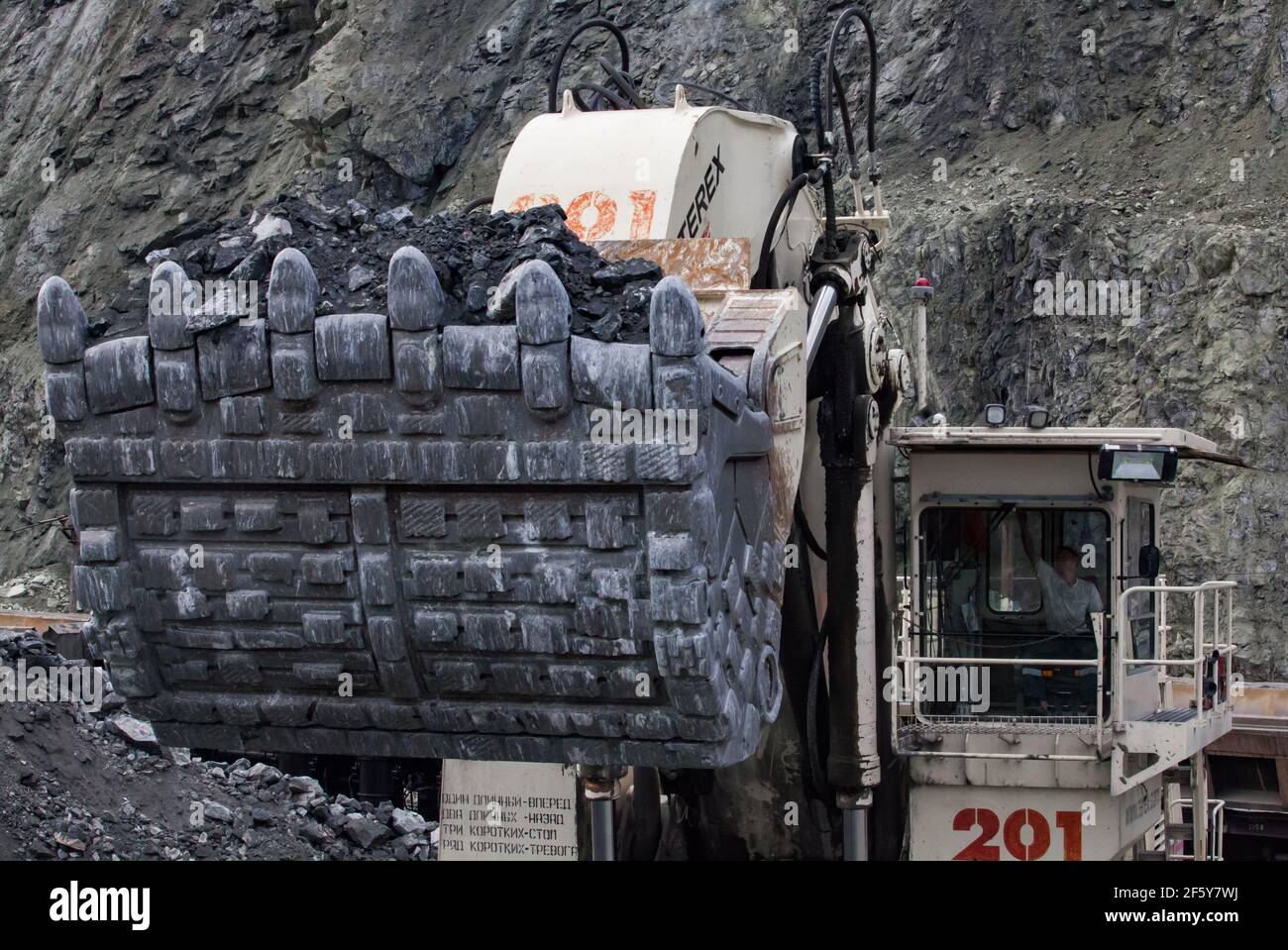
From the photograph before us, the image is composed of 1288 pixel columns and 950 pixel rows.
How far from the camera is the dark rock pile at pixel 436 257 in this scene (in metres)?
4.48

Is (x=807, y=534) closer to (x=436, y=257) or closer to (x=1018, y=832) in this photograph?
(x=1018, y=832)

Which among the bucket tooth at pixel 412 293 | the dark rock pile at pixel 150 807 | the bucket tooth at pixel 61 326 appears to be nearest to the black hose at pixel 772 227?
the bucket tooth at pixel 412 293

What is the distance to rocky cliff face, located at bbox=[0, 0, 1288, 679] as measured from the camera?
2108 centimetres

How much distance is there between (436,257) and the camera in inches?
182

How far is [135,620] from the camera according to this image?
4824 mm

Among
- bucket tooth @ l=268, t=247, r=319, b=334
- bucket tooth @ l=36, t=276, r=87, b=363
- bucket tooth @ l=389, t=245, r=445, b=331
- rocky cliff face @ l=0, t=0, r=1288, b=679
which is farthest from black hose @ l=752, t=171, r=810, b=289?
rocky cliff face @ l=0, t=0, r=1288, b=679

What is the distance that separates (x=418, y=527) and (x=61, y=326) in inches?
47.6

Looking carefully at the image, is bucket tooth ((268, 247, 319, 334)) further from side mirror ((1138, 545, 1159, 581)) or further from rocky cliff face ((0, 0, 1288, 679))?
rocky cliff face ((0, 0, 1288, 679))

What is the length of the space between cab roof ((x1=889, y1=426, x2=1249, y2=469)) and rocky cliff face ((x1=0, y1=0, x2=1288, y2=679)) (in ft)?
43.4

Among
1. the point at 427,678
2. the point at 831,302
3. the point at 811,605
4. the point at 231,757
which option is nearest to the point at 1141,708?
the point at 811,605

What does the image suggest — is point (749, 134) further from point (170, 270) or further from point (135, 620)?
point (135, 620)

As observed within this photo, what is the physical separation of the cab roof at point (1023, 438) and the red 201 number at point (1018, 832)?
5.32 ft

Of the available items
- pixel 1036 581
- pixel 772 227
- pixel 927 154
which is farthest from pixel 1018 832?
pixel 927 154

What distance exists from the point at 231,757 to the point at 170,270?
10374 millimetres
